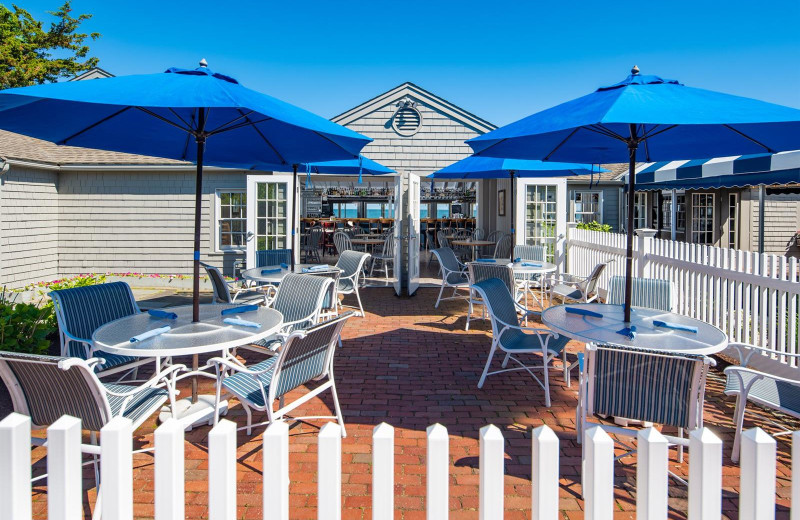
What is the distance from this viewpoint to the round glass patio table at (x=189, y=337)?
2.88 metres

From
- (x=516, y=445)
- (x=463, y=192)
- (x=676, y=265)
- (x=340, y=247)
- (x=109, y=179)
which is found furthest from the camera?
(x=463, y=192)

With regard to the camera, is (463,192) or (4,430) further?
(463,192)

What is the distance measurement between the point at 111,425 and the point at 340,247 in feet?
33.3

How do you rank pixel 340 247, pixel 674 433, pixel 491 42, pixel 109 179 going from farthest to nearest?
pixel 491 42 → pixel 340 247 → pixel 109 179 → pixel 674 433

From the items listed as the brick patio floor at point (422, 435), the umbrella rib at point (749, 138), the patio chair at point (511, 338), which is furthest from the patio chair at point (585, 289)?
the umbrella rib at point (749, 138)

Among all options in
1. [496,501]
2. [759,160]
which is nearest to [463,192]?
[759,160]

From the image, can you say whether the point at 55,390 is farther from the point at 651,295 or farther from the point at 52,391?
the point at 651,295

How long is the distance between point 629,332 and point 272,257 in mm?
5405

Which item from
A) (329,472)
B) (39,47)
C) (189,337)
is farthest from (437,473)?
(39,47)

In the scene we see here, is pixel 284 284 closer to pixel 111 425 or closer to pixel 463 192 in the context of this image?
pixel 111 425

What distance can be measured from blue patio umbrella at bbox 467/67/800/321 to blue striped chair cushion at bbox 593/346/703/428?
113 centimetres

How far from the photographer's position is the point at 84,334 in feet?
12.5

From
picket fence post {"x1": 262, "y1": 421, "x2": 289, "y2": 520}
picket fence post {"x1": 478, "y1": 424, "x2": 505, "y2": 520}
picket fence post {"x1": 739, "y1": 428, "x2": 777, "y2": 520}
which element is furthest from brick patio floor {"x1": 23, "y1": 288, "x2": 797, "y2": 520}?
picket fence post {"x1": 739, "y1": 428, "x2": 777, "y2": 520}

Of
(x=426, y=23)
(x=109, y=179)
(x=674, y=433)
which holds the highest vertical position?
(x=426, y=23)
